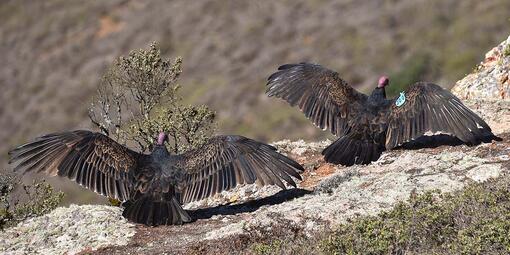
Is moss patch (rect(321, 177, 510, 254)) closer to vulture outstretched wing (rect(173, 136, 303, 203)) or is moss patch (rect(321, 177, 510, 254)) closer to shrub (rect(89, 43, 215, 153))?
vulture outstretched wing (rect(173, 136, 303, 203))

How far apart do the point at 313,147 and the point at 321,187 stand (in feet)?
8.46

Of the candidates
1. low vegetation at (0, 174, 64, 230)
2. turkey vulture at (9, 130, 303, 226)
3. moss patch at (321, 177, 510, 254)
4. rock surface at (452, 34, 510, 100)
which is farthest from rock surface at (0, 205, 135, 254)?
rock surface at (452, 34, 510, 100)

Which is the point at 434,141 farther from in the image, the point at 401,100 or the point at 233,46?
the point at 233,46

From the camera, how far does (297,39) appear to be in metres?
45.9

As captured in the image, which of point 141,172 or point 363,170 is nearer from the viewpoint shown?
point 141,172

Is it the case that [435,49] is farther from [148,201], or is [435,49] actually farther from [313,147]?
[148,201]

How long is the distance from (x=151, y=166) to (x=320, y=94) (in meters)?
3.42

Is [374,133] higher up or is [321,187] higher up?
[374,133]

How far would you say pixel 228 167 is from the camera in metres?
10.9

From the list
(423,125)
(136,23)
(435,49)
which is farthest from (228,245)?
(136,23)

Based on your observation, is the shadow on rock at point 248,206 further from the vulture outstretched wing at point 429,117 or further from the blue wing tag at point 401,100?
the blue wing tag at point 401,100

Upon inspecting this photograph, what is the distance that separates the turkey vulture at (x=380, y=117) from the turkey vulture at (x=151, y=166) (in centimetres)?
169

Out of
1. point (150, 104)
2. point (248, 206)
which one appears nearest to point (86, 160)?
point (248, 206)

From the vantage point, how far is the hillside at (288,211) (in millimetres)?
9734
